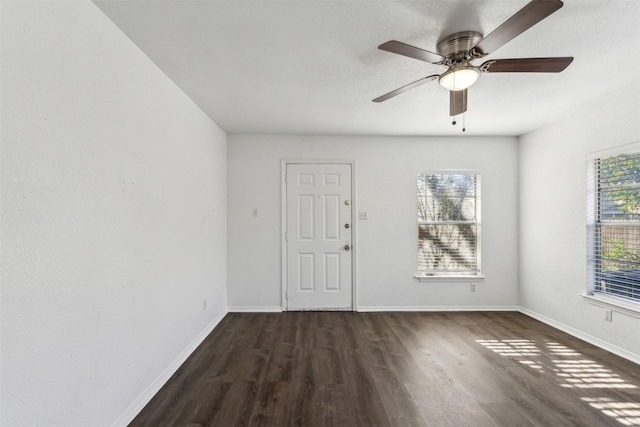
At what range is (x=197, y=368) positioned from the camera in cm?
252

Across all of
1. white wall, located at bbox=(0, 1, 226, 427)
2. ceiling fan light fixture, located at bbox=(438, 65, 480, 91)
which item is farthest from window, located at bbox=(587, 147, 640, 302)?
white wall, located at bbox=(0, 1, 226, 427)

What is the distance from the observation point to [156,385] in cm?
219

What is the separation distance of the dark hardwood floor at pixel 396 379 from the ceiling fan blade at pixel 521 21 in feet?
7.43

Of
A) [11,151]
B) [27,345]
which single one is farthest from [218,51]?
[27,345]

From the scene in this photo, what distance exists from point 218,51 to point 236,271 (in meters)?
2.79

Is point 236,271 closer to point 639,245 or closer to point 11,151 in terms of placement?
point 11,151

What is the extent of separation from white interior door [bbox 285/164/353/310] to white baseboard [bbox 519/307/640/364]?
238 centimetres

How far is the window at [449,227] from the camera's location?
412 cm

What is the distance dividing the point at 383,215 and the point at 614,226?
7.69 feet

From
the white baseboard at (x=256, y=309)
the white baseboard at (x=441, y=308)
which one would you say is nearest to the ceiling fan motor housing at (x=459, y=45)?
the white baseboard at (x=441, y=308)

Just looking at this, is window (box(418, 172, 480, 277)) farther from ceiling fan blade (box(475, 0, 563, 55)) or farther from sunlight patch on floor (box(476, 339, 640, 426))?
ceiling fan blade (box(475, 0, 563, 55))

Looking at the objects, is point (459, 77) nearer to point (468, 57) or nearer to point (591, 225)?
point (468, 57)

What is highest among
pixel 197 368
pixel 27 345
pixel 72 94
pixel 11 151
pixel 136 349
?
pixel 72 94

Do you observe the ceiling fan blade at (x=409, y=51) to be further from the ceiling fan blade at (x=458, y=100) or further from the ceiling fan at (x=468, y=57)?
the ceiling fan blade at (x=458, y=100)
